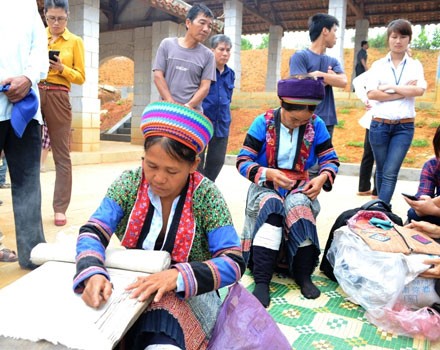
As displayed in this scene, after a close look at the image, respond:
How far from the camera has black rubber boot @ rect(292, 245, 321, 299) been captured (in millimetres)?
2566

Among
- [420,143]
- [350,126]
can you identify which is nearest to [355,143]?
[350,126]

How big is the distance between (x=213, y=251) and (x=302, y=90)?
4.21 feet

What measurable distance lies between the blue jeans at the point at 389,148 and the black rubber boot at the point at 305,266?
1751 millimetres

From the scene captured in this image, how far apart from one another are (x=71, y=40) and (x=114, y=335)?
313 cm

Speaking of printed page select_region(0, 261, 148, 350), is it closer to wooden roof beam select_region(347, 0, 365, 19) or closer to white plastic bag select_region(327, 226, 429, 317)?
white plastic bag select_region(327, 226, 429, 317)

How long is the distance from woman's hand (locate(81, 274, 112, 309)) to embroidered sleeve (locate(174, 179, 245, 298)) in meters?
0.24

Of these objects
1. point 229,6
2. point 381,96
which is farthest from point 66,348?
point 229,6

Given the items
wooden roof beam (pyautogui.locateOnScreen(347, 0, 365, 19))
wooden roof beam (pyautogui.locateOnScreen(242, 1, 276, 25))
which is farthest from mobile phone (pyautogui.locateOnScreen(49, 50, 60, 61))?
wooden roof beam (pyautogui.locateOnScreen(347, 0, 365, 19))

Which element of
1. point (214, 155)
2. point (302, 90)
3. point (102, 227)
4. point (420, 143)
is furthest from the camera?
point (420, 143)

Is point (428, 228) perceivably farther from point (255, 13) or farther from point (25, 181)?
point (255, 13)

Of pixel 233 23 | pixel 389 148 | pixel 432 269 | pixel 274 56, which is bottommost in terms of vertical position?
pixel 432 269

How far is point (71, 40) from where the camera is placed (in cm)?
363

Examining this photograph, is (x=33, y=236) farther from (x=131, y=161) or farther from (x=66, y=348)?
(x=131, y=161)

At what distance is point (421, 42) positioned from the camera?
27.3 meters
